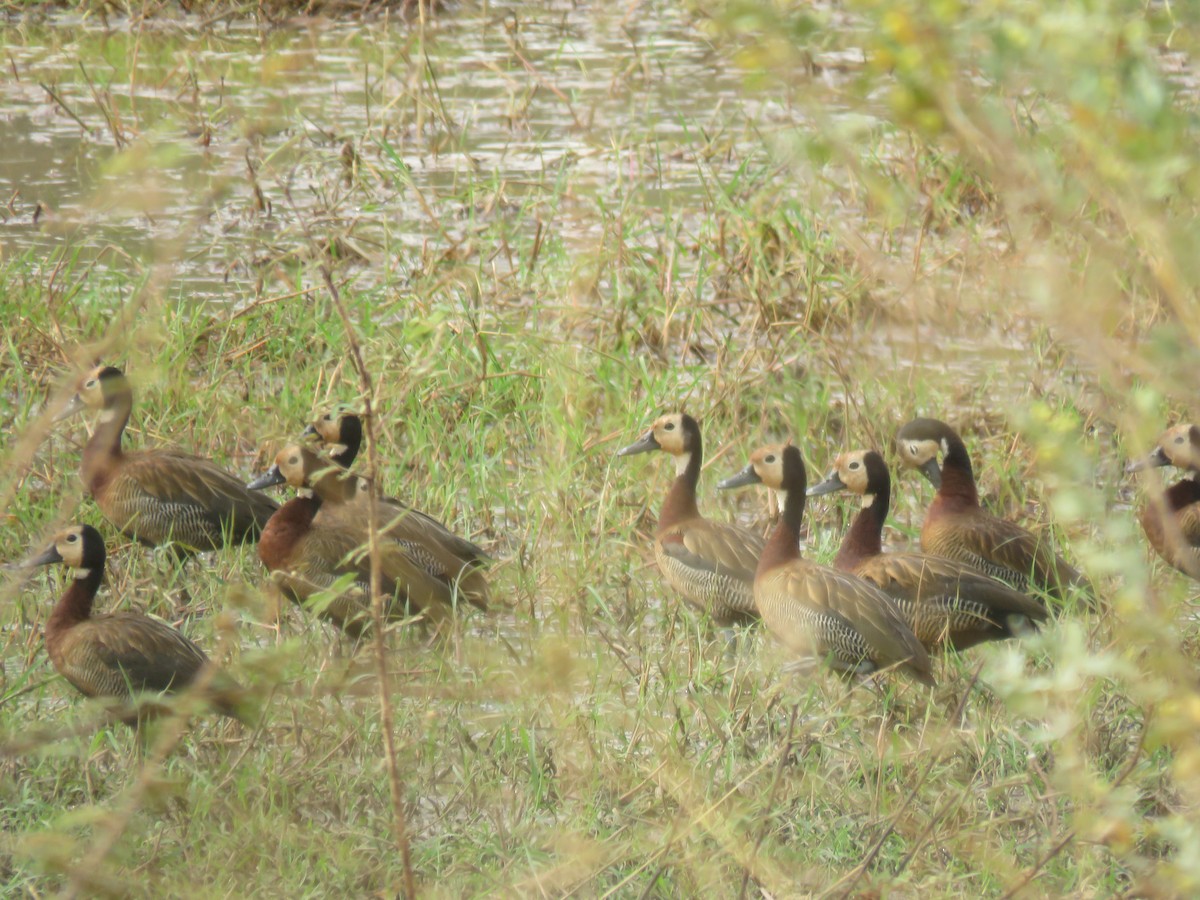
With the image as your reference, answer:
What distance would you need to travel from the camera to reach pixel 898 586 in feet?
16.4

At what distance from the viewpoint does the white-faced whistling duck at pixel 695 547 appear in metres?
5.15

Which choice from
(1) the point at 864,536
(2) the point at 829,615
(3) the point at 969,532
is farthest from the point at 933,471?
(2) the point at 829,615

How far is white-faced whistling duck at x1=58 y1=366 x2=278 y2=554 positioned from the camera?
5.43 metres

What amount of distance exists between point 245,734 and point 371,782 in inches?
15.1

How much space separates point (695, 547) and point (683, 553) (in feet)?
0.13

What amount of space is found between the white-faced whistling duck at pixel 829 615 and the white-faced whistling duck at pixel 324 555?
0.97m

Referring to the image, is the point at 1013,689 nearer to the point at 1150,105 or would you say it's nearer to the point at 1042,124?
the point at 1150,105

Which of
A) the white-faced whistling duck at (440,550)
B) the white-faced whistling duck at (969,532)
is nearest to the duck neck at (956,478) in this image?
the white-faced whistling duck at (969,532)

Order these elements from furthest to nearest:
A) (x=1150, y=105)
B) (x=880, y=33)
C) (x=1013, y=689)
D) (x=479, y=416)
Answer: (x=479, y=416), (x=1013, y=689), (x=880, y=33), (x=1150, y=105)

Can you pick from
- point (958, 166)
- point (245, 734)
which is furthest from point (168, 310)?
point (958, 166)

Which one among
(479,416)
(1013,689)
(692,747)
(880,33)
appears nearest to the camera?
(880,33)

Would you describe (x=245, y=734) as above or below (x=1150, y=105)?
below

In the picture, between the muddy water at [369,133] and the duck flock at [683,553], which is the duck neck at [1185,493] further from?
the muddy water at [369,133]

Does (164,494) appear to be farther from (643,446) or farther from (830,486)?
(830,486)
